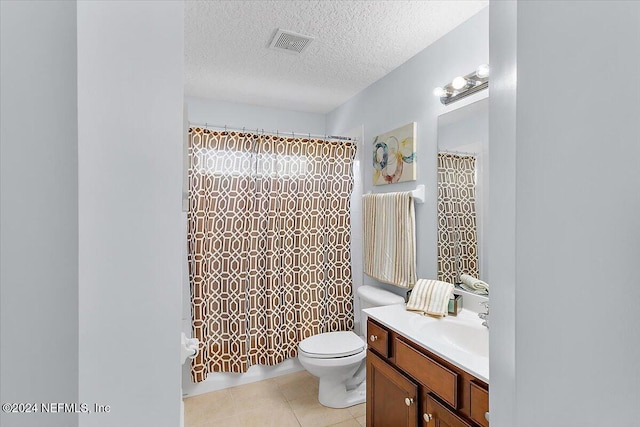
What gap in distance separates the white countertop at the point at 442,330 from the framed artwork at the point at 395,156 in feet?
2.94

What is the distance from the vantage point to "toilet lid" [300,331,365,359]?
2.09 meters

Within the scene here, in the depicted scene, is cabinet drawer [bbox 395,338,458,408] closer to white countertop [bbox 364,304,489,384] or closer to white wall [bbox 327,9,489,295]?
white countertop [bbox 364,304,489,384]

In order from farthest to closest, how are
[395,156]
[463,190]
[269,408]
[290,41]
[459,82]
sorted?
[395,156] → [269,408] → [290,41] → [463,190] → [459,82]

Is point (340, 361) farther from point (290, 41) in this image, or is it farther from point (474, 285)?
point (290, 41)

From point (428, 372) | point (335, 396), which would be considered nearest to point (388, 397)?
point (428, 372)

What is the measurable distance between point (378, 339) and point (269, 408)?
40.9 inches

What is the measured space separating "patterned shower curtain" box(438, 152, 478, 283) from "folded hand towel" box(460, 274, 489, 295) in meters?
0.02

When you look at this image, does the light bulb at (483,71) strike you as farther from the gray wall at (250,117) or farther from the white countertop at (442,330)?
the gray wall at (250,117)
